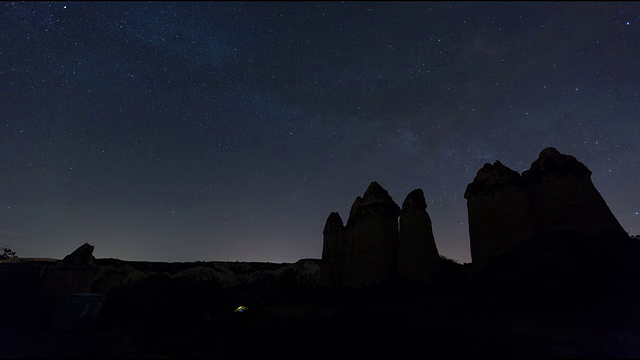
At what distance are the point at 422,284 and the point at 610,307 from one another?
10116mm

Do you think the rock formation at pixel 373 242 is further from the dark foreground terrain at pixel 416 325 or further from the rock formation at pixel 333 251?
the rock formation at pixel 333 251

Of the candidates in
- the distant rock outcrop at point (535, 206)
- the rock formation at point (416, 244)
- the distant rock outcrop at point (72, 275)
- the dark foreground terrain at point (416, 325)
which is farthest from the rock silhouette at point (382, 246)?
the distant rock outcrop at point (72, 275)

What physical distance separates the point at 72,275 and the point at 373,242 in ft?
96.4

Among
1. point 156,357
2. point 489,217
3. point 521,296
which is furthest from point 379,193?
point 156,357

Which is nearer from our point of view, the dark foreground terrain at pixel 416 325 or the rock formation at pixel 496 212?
the dark foreground terrain at pixel 416 325

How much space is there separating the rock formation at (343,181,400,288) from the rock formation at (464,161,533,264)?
6.34m

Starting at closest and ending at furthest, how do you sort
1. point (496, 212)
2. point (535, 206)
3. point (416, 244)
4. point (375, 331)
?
point (375, 331) < point (535, 206) < point (496, 212) < point (416, 244)

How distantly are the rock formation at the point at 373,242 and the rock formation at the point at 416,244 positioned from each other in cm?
109

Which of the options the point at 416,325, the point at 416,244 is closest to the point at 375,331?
the point at 416,325

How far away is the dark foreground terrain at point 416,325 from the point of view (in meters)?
12.4

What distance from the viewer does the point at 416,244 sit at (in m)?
24.8

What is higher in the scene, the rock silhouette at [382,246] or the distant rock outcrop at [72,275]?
the rock silhouette at [382,246]

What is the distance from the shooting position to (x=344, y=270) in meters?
29.9

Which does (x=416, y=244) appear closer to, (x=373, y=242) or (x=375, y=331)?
(x=373, y=242)
